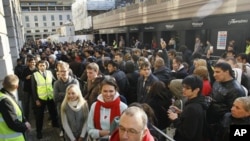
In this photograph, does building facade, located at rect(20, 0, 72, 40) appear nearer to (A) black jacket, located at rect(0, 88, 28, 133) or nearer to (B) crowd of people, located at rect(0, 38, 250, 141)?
(B) crowd of people, located at rect(0, 38, 250, 141)

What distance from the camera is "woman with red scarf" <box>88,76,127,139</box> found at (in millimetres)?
2793

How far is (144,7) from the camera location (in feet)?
57.1

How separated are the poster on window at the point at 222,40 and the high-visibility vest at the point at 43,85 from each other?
27.6ft

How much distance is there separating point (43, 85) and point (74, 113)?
5.87 ft

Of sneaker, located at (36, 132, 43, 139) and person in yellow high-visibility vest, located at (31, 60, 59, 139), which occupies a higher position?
person in yellow high-visibility vest, located at (31, 60, 59, 139)

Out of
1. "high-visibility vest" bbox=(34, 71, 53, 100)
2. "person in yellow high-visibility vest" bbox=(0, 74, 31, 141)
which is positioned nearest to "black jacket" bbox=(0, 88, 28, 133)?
"person in yellow high-visibility vest" bbox=(0, 74, 31, 141)

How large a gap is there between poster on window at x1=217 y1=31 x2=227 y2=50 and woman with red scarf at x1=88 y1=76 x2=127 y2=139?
9.12 metres

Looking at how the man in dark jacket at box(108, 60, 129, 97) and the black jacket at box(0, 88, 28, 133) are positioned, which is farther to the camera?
the man in dark jacket at box(108, 60, 129, 97)

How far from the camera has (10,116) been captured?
2947mm

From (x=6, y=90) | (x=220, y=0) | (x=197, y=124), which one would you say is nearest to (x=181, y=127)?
(x=197, y=124)

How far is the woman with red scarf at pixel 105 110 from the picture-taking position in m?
2.79

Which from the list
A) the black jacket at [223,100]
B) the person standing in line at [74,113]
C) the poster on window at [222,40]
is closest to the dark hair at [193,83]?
the black jacket at [223,100]

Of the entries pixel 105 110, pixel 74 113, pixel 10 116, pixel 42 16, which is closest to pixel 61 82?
pixel 74 113

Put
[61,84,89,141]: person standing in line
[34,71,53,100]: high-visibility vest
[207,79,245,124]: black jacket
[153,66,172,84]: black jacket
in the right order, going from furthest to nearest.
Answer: [34,71,53,100]: high-visibility vest, [153,66,172,84]: black jacket, [61,84,89,141]: person standing in line, [207,79,245,124]: black jacket
